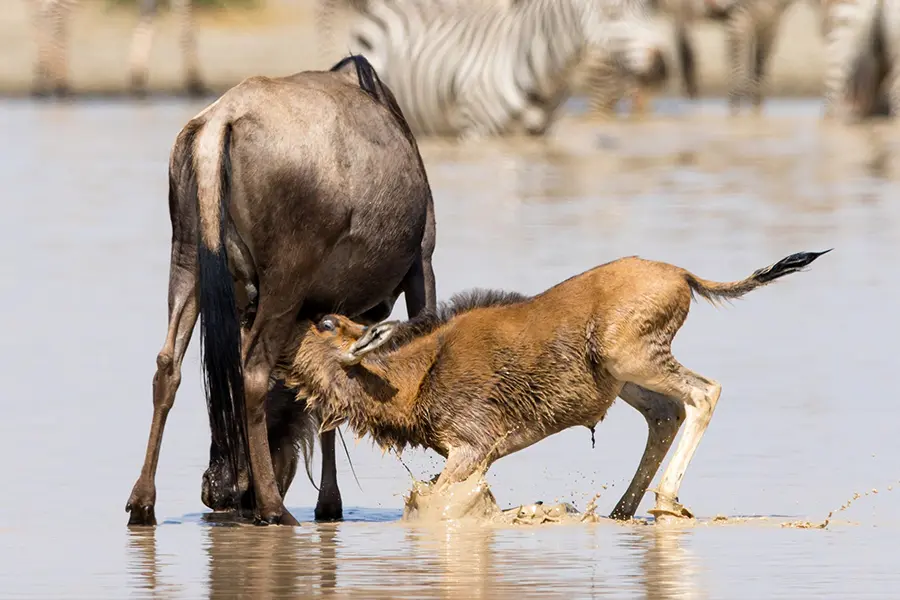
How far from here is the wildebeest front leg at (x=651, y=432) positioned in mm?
8328

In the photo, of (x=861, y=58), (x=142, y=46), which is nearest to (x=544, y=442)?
(x=861, y=58)

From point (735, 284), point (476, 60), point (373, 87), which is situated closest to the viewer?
point (735, 284)

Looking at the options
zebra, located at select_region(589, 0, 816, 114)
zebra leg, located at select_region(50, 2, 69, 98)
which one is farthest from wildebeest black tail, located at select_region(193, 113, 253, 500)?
zebra leg, located at select_region(50, 2, 69, 98)

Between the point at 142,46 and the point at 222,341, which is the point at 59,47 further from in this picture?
the point at 222,341

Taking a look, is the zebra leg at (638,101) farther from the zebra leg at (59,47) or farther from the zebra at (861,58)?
the zebra leg at (59,47)

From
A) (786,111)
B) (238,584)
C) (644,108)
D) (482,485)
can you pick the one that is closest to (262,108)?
(482,485)

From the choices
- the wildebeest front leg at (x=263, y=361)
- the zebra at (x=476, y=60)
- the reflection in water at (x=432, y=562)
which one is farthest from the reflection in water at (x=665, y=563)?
the zebra at (x=476, y=60)

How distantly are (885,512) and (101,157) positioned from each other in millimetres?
15874

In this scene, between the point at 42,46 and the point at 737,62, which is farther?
Answer: the point at 42,46

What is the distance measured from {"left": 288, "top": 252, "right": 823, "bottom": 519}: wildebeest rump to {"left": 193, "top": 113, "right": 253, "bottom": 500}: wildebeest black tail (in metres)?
0.36

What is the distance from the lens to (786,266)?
27.4 feet

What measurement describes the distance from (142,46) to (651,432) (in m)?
23.9

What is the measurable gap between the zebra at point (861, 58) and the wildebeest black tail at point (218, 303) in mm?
19840

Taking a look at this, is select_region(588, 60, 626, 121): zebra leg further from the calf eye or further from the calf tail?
the calf eye
